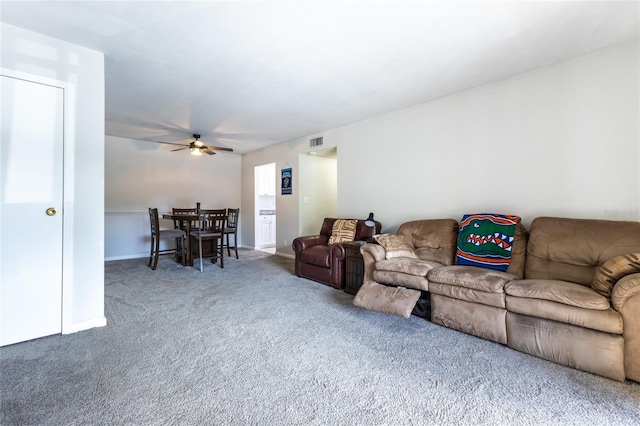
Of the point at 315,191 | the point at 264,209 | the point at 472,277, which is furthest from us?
the point at 264,209

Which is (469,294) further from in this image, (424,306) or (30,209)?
(30,209)

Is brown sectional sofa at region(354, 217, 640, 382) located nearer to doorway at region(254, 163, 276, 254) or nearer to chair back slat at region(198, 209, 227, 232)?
chair back slat at region(198, 209, 227, 232)

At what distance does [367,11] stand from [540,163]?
220 centimetres

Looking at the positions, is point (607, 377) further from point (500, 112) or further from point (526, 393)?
point (500, 112)

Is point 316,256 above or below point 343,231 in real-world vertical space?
below

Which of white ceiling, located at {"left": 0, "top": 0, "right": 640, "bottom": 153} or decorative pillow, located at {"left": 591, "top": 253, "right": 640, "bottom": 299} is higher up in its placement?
white ceiling, located at {"left": 0, "top": 0, "right": 640, "bottom": 153}

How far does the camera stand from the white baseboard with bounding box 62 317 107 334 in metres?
2.34

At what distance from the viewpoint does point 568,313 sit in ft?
6.07

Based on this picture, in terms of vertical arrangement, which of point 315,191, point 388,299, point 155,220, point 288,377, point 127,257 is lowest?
point 288,377

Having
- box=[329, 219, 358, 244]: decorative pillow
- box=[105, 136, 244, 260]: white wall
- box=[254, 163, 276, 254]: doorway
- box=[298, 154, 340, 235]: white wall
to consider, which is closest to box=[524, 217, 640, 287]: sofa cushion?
box=[329, 219, 358, 244]: decorative pillow

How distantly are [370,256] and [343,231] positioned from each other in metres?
1.15

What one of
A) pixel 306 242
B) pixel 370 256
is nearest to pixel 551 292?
pixel 370 256

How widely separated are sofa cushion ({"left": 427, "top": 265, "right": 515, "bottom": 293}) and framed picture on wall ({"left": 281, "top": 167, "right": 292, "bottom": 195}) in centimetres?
375

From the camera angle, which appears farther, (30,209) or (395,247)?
(395,247)
